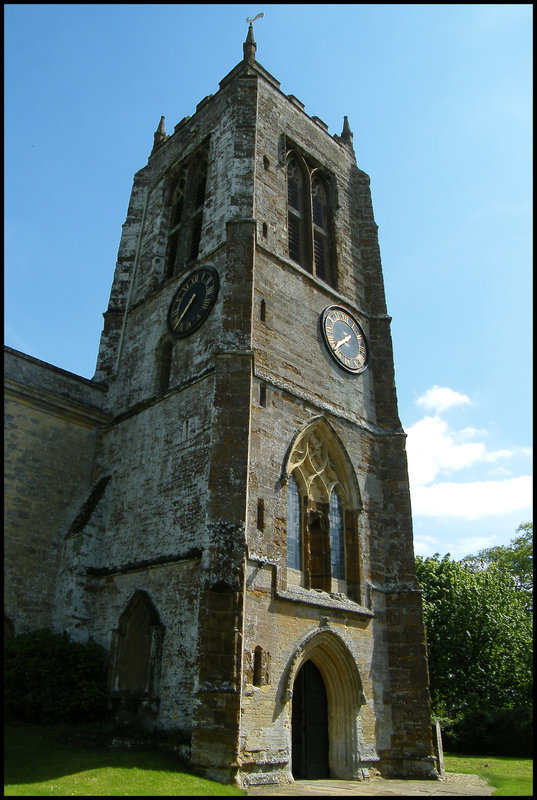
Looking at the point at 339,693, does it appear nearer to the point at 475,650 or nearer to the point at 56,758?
the point at 56,758

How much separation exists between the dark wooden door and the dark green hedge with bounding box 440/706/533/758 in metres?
8.14

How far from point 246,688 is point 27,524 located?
7698mm

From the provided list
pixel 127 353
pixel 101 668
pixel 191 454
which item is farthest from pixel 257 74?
pixel 101 668

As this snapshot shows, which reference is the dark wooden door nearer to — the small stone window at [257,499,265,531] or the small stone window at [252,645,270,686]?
the small stone window at [252,645,270,686]

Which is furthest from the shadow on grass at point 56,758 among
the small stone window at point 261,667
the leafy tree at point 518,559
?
the leafy tree at point 518,559

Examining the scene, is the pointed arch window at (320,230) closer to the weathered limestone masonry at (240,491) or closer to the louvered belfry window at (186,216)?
the weathered limestone masonry at (240,491)

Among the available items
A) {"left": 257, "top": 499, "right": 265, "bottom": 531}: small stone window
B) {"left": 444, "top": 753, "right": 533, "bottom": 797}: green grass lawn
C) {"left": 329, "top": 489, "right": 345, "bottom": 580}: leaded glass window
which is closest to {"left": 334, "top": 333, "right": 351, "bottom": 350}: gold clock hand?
{"left": 329, "top": 489, "right": 345, "bottom": 580}: leaded glass window

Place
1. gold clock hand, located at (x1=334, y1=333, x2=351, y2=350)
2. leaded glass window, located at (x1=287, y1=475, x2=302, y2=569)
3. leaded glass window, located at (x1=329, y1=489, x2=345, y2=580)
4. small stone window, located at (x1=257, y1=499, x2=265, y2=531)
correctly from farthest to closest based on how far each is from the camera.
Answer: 1. gold clock hand, located at (x1=334, y1=333, x2=351, y2=350)
2. leaded glass window, located at (x1=329, y1=489, x2=345, y2=580)
3. leaded glass window, located at (x1=287, y1=475, x2=302, y2=569)
4. small stone window, located at (x1=257, y1=499, x2=265, y2=531)

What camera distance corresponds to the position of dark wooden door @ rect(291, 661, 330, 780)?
13.0 metres

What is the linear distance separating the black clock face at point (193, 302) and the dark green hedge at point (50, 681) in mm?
8560

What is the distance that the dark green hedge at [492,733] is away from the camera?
18.2 metres

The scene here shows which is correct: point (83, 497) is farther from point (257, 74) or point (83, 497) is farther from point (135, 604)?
point (257, 74)

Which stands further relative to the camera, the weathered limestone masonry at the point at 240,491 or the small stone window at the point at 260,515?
the small stone window at the point at 260,515

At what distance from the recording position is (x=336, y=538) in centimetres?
1545
